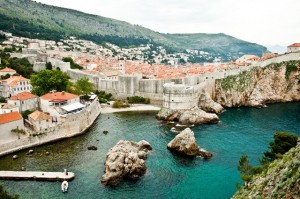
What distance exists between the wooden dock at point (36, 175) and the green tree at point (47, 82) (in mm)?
17359

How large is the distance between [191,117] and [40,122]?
60.7ft

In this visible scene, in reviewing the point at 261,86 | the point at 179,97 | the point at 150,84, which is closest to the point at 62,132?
the point at 179,97

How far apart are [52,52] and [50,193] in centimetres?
5730

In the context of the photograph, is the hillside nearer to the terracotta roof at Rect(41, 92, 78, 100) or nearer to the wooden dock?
the terracotta roof at Rect(41, 92, 78, 100)

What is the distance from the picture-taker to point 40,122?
1147 inches

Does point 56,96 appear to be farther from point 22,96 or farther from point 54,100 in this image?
point 22,96

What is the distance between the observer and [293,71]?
5253 centimetres

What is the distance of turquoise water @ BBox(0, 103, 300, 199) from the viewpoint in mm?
20188

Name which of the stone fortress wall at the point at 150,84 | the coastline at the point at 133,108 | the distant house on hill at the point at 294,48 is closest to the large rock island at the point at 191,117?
the coastline at the point at 133,108

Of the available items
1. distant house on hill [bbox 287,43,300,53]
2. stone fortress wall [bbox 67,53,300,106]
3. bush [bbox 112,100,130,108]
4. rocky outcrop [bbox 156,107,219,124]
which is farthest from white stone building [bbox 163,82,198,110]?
distant house on hill [bbox 287,43,300,53]

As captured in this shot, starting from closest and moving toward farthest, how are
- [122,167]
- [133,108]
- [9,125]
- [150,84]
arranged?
1. [122,167]
2. [9,125]
3. [133,108]
4. [150,84]

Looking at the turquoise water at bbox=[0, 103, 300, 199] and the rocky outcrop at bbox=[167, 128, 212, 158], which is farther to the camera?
the rocky outcrop at bbox=[167, 128, 212, 158]

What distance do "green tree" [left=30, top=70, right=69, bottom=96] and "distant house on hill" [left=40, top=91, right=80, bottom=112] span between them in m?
3.88

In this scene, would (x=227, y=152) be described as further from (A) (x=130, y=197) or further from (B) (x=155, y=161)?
(A) (x=130, y=197)
